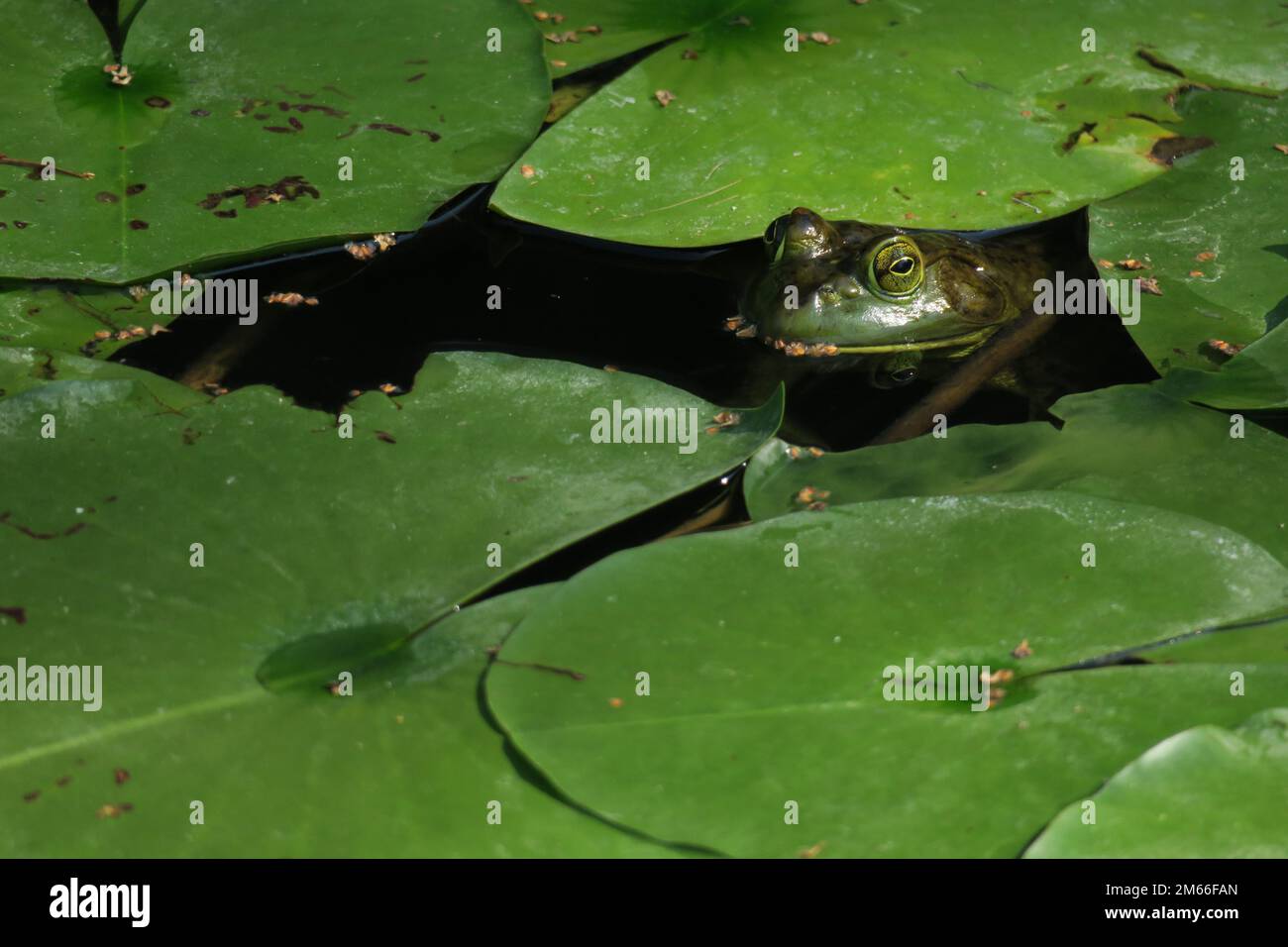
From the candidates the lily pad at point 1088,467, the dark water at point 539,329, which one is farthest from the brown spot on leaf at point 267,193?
the lily pad at point 1088,467

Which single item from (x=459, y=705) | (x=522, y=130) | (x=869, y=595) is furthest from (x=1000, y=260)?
(x=459, y=705)

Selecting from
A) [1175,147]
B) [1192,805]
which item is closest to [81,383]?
[1192,805]

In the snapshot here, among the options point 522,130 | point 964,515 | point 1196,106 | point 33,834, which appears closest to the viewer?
point 33,834

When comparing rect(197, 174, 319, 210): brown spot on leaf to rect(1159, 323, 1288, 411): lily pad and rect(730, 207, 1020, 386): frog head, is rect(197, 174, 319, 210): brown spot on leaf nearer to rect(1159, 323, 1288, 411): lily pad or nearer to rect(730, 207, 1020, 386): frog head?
rect(730, 207, 1020, 386): frog head

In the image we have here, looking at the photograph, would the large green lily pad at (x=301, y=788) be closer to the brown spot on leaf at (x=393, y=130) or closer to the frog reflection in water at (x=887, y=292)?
the frog reflection in water at (x=887, y=292)

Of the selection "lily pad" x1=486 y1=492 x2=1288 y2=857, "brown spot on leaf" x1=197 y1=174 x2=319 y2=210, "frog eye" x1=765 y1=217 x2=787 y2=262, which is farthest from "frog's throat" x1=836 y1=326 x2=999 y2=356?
"brown spot on leaf" x1=197 y1=174 x2=319 y2=210

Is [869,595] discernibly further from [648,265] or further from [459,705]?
[648,265]
